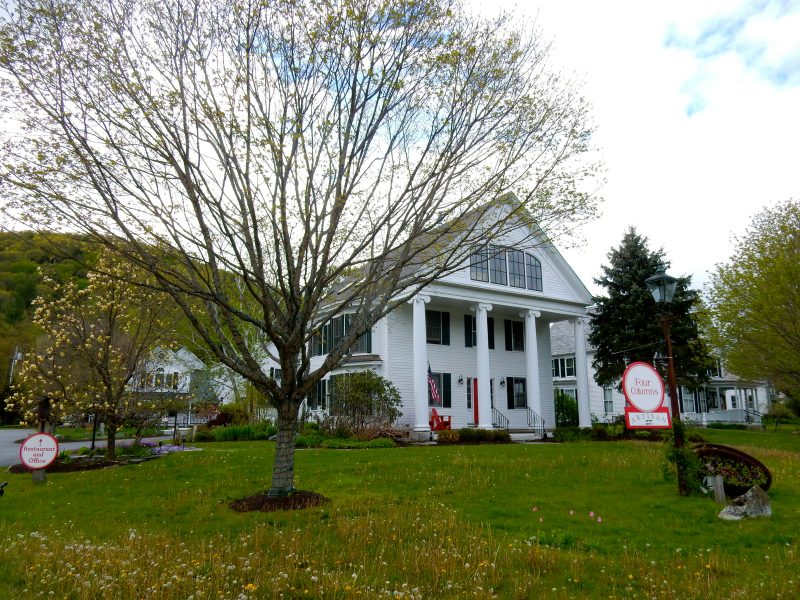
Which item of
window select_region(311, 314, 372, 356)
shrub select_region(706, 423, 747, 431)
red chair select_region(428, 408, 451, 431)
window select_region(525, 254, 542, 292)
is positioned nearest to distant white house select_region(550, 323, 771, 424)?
shrub select_region(706, 423, 747, 431)

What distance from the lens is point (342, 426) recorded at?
20.8 m

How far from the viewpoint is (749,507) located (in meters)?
7.39

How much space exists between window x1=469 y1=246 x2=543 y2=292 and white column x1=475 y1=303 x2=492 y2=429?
1.53 meters

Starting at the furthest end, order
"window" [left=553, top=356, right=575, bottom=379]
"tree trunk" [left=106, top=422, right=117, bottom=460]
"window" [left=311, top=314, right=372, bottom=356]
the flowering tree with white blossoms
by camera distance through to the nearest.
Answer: "window" [left=553, top=356, right=575, bottom=379] → "window" [left=311, top=314, right=372, bottom=356] → "tree trunk" [left=106, top=422, right=117, bottom=460] → the flowering tree with white blossoms

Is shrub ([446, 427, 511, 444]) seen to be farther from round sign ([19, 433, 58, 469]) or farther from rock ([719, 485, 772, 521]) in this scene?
rock ([719, 485, 772, 521])

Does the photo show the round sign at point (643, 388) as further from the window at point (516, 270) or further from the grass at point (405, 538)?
the window at point (516, 270)

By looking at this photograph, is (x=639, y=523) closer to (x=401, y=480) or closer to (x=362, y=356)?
(x=401, y=480)

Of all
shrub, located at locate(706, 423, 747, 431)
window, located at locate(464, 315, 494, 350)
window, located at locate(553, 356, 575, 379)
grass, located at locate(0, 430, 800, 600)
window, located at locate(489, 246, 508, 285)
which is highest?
window, located at locate(489, 246, 508, 285)

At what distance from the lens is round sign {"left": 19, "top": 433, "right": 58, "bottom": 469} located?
35.4 ft

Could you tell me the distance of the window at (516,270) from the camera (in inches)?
1013

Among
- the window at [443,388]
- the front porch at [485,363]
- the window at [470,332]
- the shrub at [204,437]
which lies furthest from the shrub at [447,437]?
the shrub at [204,437]

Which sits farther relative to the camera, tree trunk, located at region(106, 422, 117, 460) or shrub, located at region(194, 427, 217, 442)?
shrub, located at region(194, 427, 217, 442)

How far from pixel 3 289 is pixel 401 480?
6781 cm

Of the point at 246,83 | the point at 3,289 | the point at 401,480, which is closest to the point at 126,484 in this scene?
the point at 401,480
